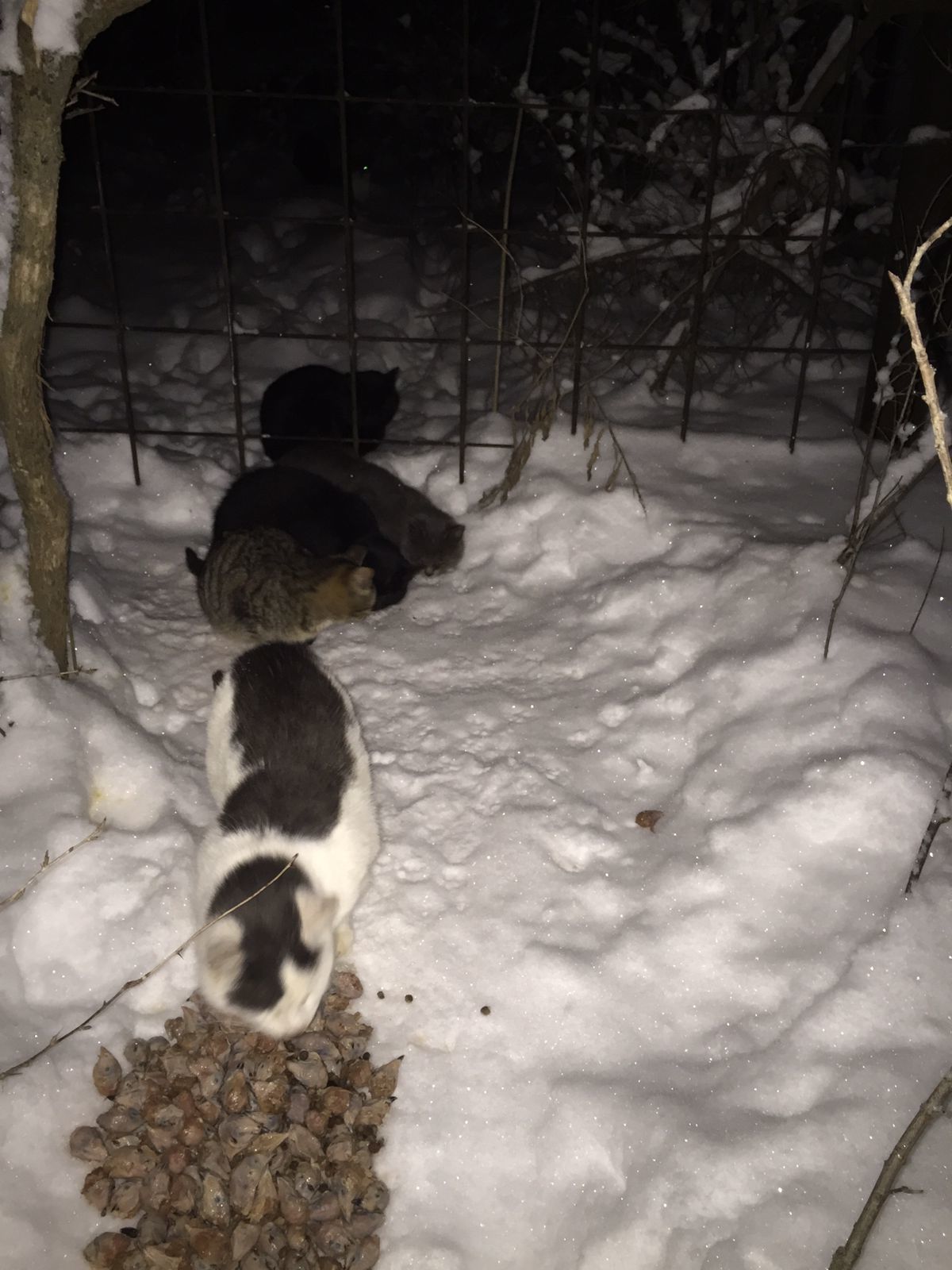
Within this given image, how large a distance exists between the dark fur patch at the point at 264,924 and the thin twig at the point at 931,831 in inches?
62.2

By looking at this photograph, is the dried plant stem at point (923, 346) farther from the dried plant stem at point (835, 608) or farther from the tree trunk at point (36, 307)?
the tree trunk at point (36, 307)

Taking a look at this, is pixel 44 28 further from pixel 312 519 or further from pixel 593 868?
pixel 593 868

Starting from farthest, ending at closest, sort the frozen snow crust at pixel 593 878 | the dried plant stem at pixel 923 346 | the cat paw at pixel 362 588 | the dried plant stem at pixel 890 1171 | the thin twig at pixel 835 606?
the cat paw at pixel 362 588, the thin twig at pixel 835 606, the frozen snow crust at pixel 593 878, the dried plant stem at pixel 890 1171, the dried plant stem at pixel 923 346

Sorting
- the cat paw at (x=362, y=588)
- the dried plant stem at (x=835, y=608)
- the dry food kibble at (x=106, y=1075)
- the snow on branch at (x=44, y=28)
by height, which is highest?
the snow on branch at (x=44, y=28)

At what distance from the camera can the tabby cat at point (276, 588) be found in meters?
4.04

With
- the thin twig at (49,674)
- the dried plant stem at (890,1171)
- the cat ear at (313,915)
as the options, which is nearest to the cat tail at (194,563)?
the thin twig at (49,674)

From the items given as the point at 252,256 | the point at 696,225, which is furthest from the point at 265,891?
the point at 252,256

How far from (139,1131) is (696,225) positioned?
14.0 ft

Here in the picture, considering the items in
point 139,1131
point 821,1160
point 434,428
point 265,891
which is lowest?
point 139,1131

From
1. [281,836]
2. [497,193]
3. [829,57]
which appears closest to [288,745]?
[281,836]

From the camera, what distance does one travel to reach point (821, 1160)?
2.45m

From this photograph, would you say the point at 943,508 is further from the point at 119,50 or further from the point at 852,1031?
the point at 119,50

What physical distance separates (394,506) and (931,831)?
8.54 ft

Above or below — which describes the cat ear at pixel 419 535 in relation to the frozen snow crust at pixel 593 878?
above
